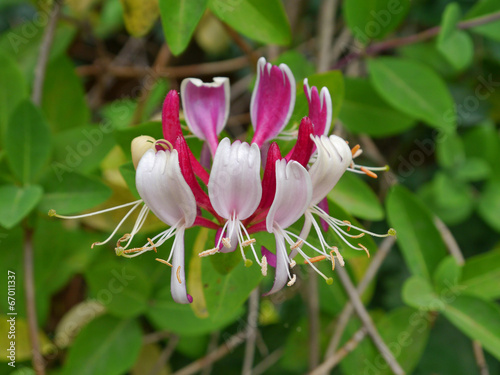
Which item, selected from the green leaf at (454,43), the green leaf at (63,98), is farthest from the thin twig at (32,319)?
the green leaf at (454,43)

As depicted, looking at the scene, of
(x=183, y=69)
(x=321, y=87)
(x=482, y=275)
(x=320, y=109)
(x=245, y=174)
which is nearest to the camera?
(x=245, y=174)

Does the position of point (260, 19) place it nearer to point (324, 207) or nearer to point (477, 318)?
point (324, 207)

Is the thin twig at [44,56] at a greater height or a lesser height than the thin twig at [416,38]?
lesser

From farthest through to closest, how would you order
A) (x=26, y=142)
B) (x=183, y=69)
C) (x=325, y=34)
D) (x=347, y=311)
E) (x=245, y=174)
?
(x=183, y=69) < (x=325, y=34) < (x=347, y=311) < (x=26, y=142) < (x=245, y=174)

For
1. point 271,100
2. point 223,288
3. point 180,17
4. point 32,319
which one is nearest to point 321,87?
point 271,100

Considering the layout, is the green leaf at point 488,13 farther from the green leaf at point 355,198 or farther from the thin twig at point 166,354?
the thin twig at point 166,354

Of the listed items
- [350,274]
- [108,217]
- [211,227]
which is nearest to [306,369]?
[350,274]

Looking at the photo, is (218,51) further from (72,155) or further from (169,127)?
(169,127)

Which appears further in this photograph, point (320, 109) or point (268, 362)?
point (268, 362)
